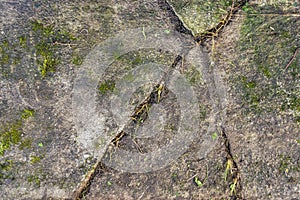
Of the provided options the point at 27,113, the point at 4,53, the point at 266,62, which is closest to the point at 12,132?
the point at 27,113

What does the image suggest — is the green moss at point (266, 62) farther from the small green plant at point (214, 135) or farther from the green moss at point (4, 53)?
the green moss at point (4, 53)

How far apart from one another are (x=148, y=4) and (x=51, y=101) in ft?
3.14

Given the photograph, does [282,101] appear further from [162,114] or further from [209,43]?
[162,114]

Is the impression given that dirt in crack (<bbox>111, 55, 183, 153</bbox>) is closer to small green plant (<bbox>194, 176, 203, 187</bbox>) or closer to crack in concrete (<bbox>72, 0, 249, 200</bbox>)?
crack in concrete (<bbox>72, 0, 249, 200</bbox>)

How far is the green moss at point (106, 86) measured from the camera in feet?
Result: 8.31

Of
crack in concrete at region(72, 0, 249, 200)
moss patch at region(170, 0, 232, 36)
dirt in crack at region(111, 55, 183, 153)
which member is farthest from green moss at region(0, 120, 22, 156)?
moss patch at region(170, 0, 232, 36)

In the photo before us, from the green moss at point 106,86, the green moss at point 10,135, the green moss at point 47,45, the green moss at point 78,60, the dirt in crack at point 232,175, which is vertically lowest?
the dirt in crack at point 232,175

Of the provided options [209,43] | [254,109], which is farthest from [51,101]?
[254,109]

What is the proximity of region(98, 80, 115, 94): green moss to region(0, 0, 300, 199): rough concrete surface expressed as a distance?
1 centimetres

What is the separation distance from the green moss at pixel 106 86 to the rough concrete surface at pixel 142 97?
14 millimetres

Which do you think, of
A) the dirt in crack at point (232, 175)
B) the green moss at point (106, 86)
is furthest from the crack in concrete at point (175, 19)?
the dirt in crack at point (232, 175)

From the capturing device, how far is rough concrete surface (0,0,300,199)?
99.0 inches

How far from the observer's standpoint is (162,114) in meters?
2.56

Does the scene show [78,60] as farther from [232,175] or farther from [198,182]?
[232,175]
